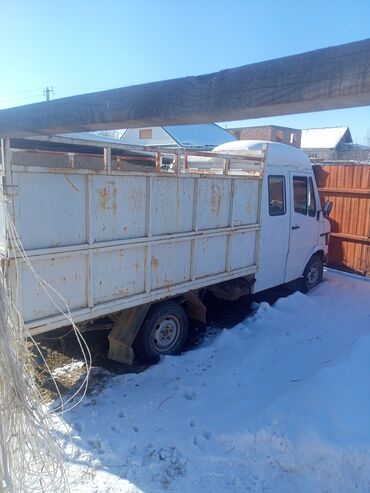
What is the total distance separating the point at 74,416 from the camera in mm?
3768

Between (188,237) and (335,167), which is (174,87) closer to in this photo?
(188,237)

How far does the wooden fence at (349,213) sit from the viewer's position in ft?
30.4

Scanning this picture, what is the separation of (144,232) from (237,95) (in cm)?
347

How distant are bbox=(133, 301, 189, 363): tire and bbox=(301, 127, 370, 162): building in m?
42.3

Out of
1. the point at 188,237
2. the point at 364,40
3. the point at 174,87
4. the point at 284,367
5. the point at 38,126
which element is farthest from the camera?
the point at 188,237

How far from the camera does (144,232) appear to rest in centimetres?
444

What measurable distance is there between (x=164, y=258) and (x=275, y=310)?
2.42 meters

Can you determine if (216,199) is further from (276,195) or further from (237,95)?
(237,95)

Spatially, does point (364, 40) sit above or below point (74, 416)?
above

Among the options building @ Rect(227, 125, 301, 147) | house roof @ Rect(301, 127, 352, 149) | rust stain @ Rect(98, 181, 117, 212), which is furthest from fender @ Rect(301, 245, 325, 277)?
house roof @ Rect(301, 127, 352, 149)

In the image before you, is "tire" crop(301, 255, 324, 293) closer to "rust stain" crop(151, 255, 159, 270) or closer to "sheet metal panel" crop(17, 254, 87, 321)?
"rust stain" crop(151, 255, 159, 270)

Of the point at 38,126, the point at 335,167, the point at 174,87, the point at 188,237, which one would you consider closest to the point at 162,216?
the point at 188,237

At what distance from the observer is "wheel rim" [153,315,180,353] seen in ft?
16.2

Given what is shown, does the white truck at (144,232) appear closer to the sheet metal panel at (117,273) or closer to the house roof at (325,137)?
the sheet metal panel at (117,273)
